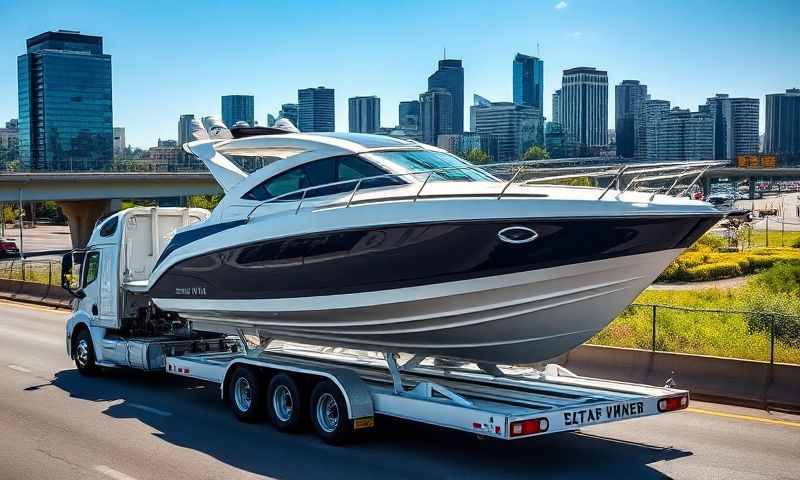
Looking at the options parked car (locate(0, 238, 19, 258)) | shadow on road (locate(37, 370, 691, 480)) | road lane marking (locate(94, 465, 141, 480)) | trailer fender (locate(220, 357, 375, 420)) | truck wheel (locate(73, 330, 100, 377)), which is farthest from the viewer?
parked car (locate(0, 238, 19, 258))

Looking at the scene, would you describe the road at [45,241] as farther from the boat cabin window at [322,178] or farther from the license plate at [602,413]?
the license plate at [602,413]

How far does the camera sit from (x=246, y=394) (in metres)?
12.3

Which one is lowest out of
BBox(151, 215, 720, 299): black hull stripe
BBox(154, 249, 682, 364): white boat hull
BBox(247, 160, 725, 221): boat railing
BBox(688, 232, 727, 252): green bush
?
BBox(688, 232, 727, 252): green bush

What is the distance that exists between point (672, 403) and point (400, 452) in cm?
298

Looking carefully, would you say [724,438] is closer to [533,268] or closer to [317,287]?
[533,268]

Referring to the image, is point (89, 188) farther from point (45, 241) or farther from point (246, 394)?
point (246, 394)

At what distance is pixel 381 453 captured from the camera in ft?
34.7

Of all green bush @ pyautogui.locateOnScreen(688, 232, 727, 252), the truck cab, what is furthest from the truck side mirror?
green bush @ pyautogui.locateOnScreen(688, 232, 727, 252)

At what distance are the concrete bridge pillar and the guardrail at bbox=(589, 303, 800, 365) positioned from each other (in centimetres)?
5500

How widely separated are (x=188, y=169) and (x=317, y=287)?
61.5 m

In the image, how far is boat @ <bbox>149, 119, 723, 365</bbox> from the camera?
385 inches

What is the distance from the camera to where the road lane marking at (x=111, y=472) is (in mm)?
9664

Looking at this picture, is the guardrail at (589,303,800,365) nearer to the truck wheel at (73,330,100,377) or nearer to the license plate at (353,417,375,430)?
the license plate at (353,417,375,430)

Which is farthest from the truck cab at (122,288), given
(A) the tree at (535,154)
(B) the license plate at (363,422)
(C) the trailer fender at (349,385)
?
(A) the tree at (535,154)
